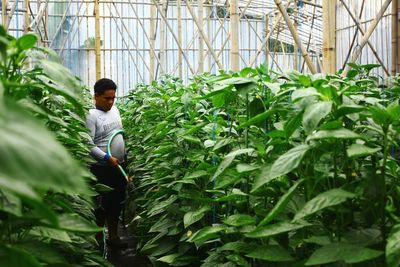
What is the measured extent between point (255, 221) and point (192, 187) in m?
1.19

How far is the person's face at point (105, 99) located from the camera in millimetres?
4512

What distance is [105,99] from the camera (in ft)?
14.9

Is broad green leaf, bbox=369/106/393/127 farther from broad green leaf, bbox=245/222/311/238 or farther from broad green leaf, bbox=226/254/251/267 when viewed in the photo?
broad green leaf, bbox=226/254/251/267

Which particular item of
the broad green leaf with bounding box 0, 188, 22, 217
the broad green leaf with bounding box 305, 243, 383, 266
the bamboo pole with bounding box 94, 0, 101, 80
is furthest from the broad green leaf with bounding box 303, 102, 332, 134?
the bamboo pole with bounding box 94, 0, 101, 80

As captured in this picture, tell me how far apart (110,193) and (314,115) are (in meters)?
3.50

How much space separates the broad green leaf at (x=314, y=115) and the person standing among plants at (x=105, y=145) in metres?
3.07

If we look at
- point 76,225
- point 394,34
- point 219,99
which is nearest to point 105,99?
point 219,99

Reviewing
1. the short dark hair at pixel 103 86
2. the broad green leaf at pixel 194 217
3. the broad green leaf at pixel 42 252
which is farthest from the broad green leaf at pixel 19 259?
the short dark hair at pixel 103 86

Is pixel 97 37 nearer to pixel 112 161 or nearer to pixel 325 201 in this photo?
pixel 112 161

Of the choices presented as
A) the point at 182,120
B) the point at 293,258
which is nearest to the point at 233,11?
the point at 182,120

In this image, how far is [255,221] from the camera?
2.06 m

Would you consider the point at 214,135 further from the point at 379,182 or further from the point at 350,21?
the point at 350,21

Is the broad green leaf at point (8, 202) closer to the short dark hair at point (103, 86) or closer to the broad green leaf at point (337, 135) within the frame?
the broad green leaf at point (337, 135)

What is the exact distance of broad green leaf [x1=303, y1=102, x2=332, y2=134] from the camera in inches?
54.1
